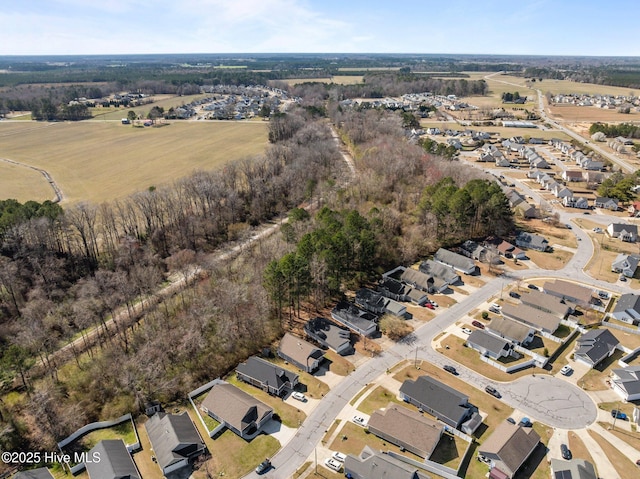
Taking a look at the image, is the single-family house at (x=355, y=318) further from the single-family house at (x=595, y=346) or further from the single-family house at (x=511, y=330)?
the single-family house at (x=595, y=346)

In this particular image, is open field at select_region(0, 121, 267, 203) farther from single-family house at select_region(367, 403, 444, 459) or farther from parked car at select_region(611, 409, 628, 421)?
parked car at select_region(611, 409, 628, 421)

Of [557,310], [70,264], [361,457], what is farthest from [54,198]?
[557,310]

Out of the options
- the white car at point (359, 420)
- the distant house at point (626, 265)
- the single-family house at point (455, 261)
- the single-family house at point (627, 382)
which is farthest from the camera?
the single-family house at point (455, 261)

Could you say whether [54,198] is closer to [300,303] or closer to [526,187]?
[300,303]

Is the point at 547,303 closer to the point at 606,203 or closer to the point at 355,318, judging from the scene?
the point at 355,318

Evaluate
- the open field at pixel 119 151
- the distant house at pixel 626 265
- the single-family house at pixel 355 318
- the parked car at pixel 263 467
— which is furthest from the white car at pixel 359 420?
the open field at pixel 119 151

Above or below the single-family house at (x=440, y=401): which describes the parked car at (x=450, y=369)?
below

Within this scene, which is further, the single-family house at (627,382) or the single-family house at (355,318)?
the single-family house at (355,318)
